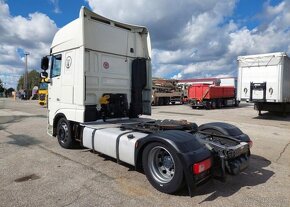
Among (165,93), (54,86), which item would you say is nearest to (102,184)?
(54,86)

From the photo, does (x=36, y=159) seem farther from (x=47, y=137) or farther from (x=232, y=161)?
(x=232, y=161)

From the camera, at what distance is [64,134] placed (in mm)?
7691

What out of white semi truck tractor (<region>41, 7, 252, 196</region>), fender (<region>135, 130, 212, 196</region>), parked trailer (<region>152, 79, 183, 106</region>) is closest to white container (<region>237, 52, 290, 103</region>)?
white semi truck tractor (<region>41, 7, 252, 196</region>)

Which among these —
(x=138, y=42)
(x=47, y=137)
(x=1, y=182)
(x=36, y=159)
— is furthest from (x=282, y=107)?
(x=1, y=182)

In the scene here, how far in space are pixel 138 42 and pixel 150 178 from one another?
474cm

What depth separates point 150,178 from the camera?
4812 mm

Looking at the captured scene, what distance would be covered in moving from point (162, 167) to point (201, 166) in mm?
803

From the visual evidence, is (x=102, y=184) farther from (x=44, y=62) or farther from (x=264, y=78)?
(x=264, y=78)

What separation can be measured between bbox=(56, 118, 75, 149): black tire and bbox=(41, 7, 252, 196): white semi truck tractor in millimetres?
26

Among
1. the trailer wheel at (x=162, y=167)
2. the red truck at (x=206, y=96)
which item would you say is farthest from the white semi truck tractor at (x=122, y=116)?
the red truck at (x=206, y=96)

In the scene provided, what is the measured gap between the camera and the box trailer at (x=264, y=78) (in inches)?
622

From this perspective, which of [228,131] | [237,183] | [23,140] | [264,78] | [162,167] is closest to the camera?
[162,167]

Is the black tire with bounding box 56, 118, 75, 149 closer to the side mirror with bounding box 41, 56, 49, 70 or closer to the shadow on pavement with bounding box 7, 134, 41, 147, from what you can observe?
the shadow on pavement with bounding box 7, 134, 41, 147

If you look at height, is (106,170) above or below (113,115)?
below
